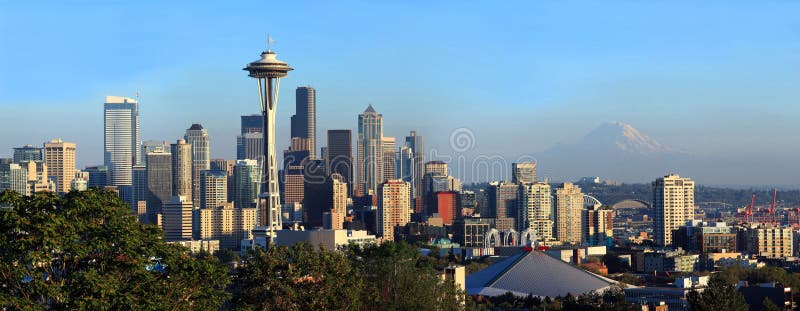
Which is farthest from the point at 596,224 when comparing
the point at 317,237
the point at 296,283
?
the point at 296,283

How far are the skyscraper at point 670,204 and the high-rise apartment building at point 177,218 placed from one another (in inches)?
1989

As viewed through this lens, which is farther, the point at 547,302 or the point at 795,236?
the point at 795,236

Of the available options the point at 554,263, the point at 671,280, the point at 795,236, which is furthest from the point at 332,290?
the point at 795,236

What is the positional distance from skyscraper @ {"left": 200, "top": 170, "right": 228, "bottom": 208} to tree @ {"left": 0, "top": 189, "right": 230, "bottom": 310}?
163172 mm

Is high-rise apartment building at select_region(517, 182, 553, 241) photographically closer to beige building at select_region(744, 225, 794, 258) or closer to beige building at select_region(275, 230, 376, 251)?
beige building at select_region(744, 225, 794, 258)

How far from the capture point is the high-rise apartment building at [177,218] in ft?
540

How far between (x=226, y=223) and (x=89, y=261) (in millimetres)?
143167

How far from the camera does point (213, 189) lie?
190625mm

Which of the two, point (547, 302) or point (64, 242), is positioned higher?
point (64, 242)

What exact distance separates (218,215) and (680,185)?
2021 inches

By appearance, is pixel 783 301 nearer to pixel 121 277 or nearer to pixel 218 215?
pixel 121 277

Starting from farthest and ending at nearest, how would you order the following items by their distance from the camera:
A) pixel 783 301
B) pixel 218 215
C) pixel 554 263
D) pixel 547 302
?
pixel 218 215, pixel 554 263, pixel 547 302, pixel 783 301

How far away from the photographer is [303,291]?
3080 centimetres

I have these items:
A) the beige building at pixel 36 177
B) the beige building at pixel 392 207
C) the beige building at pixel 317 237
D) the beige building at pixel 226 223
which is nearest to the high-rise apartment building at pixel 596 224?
the beige building at pixel 392 207
